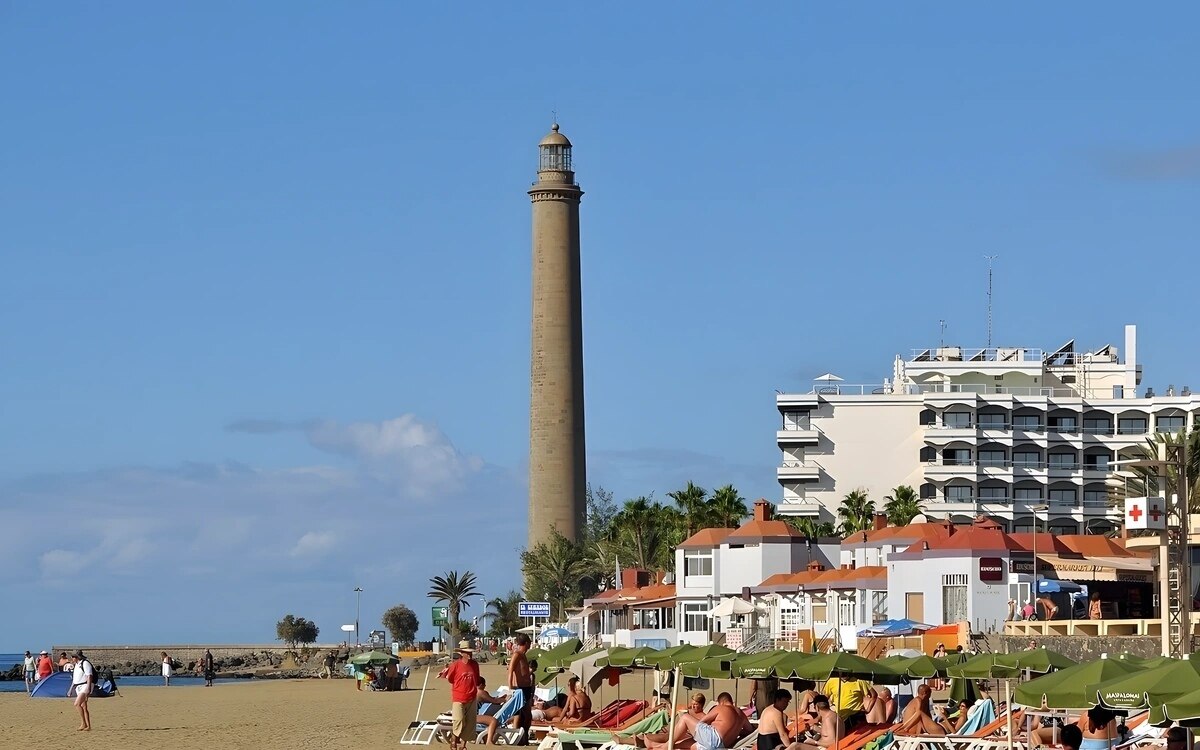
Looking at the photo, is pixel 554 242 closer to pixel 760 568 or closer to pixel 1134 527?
pixel 760 568

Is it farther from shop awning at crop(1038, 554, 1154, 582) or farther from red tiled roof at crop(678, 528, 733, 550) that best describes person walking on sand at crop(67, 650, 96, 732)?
red tiled roof at crop(678, 528, 733, 550)

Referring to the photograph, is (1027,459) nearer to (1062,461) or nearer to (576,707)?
(1062,461)

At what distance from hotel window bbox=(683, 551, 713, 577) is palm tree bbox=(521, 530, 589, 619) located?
24.8 m

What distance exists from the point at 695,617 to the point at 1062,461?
43874 millimetres

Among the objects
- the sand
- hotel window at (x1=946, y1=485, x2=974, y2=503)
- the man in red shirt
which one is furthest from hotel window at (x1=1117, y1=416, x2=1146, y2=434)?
the man in red shirt

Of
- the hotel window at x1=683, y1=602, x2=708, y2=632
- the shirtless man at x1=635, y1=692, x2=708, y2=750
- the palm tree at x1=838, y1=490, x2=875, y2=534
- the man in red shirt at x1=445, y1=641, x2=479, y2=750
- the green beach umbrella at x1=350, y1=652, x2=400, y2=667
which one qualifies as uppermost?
the palm tree at x1=838, y1=490, x2=875, y2=534

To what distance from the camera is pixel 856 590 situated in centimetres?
6025

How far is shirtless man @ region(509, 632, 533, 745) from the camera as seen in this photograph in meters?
27.0

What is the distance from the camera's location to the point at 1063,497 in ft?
356

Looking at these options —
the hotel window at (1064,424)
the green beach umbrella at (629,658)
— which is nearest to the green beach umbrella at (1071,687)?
the green beach umbrella at (629,658)

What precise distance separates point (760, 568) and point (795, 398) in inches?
1586

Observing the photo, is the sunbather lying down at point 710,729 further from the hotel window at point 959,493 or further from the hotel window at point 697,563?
the hotel window at point 959,493

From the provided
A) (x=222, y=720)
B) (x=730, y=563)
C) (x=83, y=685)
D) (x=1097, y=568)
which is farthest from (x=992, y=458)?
(x=83, y=685)

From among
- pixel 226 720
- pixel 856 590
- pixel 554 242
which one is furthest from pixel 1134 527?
pixel 554 242
